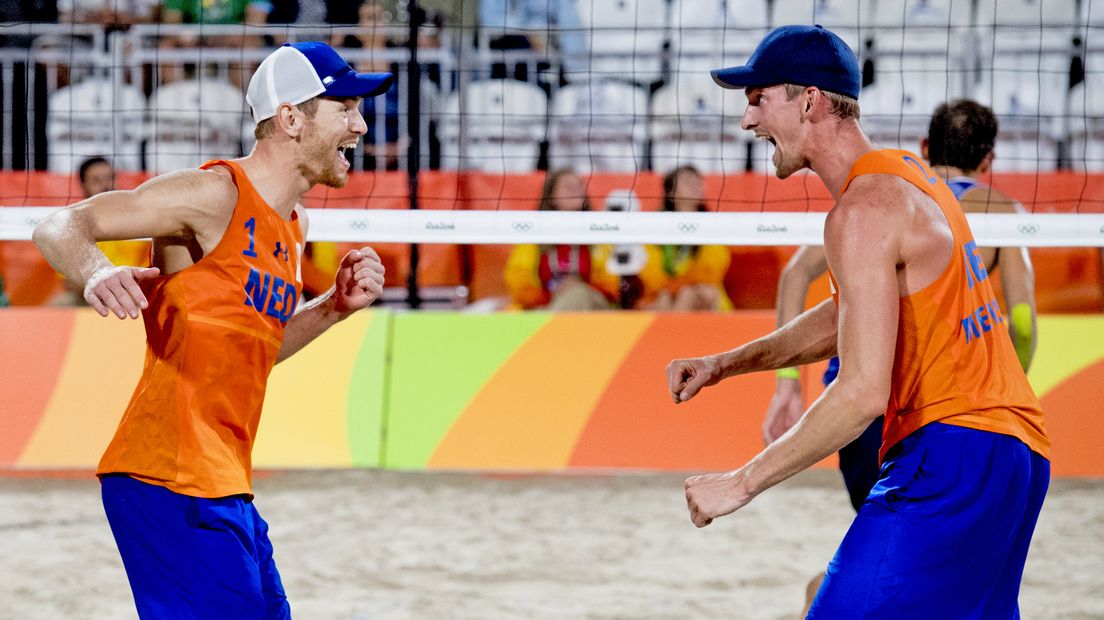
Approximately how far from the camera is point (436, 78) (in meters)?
9.52

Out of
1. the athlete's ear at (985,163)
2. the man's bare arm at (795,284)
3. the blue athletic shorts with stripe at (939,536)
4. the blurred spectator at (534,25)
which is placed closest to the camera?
the blue athletic shorts with stripe at (939,536)

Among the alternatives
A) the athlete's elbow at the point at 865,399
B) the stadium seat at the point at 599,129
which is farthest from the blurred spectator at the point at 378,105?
the athlete's elbow at the point at 865,399

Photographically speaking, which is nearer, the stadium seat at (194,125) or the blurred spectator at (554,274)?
the blurred spectator at (554,274)

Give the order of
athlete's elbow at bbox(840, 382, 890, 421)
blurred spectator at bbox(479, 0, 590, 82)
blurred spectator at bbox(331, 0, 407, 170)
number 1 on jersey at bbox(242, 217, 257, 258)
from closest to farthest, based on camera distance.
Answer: athlete's elbow at bbox(840, 382, 890, 421) < number 1 on jersey at bbox(242, 217, 257, 258) < blurred spectator at bbox(331, 0, 407, 170) < blurred spectator at bbox(479, 0, 590, 82)

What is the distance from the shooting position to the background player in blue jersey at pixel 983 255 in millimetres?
3896

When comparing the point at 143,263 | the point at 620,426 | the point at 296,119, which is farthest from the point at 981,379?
the point at 143,263

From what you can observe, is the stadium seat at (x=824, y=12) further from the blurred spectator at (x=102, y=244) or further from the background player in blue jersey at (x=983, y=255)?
the background player in blue jersey at (x=983, y=255)

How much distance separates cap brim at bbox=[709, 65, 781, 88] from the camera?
268cm

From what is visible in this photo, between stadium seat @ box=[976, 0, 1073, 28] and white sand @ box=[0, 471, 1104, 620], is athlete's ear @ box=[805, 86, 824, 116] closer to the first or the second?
white sand @ box=[0, 471, 1104, 620]

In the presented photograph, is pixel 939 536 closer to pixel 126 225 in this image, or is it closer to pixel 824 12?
pixel 126 225

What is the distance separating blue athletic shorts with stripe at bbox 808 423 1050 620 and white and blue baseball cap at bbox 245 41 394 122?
1.53 metres

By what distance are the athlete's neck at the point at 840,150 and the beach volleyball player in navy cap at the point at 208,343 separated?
111 centimetres

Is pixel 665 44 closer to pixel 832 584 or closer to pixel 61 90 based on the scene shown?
pixel 61 90

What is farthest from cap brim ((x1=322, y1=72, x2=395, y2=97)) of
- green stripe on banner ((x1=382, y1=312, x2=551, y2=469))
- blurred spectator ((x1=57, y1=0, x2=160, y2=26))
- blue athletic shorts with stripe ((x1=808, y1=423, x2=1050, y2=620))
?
blurred spectator ((x1=57, y1=0, x2=160, y2=26))
